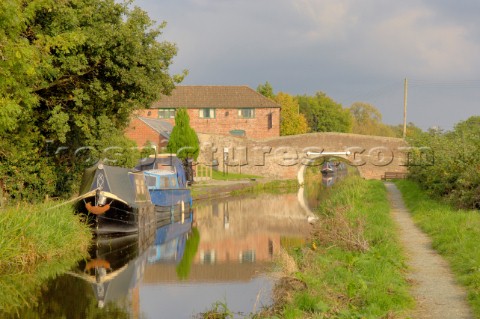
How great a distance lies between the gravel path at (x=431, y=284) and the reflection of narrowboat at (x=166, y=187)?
12.6m

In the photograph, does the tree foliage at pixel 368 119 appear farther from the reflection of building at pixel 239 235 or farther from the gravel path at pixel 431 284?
the gravel path at pixel 431 284

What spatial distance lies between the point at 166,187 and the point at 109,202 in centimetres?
714

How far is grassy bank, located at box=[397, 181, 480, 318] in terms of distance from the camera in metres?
8.55

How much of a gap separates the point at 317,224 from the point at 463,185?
468 centimetres

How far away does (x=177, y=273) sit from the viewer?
46.9 ft

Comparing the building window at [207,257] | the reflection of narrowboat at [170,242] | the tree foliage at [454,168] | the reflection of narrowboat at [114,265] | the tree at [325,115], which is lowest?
the reflection of narrowboat at [170,242]

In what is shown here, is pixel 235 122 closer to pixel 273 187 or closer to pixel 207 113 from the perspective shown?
pixel 207 113

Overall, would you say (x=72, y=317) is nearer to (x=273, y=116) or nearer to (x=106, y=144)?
(x=106, y=144)

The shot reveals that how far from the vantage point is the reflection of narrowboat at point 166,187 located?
2434 cm

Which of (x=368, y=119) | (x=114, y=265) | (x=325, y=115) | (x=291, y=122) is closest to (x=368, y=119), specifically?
(x=368, y=119)

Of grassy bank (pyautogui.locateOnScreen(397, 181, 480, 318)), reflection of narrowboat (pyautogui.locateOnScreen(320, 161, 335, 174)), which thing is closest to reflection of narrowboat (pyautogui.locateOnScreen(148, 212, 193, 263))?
grassy bank (pyautogui.locateOnScreen(397, 181, 480, 318))

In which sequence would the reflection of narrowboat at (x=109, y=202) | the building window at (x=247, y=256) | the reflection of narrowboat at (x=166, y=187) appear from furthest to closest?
1. the reflection of narrowboat at (x=166, y=187)
2. the reflection of narrowboat at (x=109, y=202)
3. the building window at (x=247, y=256)

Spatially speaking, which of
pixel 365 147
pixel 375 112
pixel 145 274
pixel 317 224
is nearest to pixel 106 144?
pixel 145 274

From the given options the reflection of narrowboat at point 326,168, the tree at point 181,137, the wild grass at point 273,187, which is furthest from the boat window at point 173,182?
the reflection of narrowboat at point 326,168
